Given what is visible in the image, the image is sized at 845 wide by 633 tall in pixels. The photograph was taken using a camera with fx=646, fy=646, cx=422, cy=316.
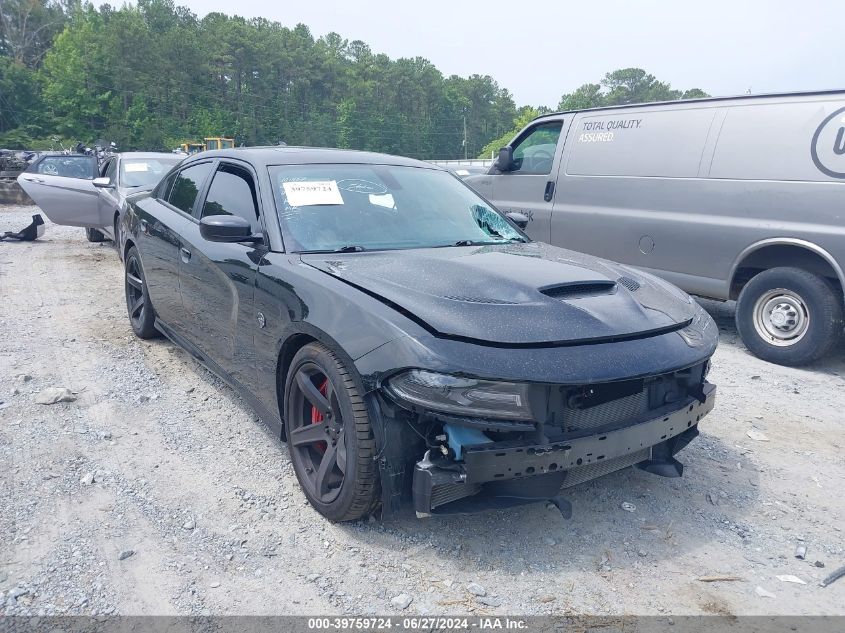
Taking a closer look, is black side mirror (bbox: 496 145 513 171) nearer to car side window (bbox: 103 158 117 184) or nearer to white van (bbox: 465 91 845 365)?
white van (bbox: 465 91 845 365)

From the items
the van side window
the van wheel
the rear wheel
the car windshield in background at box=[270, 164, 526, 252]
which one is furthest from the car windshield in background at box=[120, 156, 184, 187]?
the van wheel

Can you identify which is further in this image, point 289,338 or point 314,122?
point 314,122

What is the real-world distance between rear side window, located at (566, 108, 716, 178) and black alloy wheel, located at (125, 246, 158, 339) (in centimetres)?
428

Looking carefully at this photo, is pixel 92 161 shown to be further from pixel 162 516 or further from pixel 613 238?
pixel 162 516

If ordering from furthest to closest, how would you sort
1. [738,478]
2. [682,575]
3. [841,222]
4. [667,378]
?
[841,222] → [738,478] → [667,378] → [682,575]

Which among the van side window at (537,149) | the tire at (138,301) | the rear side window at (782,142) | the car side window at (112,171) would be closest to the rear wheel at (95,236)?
the car side window at (112,171)

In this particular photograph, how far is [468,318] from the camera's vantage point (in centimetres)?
250

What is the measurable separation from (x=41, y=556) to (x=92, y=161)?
35.0 feet

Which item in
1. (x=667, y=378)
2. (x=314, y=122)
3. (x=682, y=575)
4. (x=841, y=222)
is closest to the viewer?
(x=682, y=575)

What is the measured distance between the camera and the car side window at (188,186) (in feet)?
14.3

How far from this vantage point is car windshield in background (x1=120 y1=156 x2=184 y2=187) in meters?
9.32

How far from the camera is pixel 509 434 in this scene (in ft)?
7.83

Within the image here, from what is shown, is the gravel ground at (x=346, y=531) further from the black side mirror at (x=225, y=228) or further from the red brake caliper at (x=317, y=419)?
the black side mirror at (x=225, y=228)

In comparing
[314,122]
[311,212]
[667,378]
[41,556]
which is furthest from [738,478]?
[314,122]
